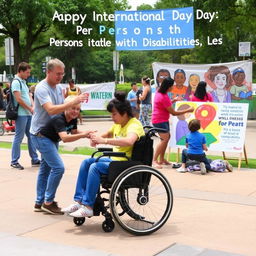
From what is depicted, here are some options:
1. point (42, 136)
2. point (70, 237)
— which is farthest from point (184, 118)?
point (70, 237)

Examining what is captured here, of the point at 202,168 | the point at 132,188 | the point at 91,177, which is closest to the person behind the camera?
the point at 91,177

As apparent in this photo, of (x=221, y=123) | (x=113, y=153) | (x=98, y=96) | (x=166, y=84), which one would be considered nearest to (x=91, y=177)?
(x=113, y=153)

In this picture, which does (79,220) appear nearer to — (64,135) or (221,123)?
(64,135)

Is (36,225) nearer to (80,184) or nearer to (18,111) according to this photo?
(80,184)

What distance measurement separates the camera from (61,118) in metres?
5.45

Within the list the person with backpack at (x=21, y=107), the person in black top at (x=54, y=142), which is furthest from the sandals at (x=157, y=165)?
the person in black top at (x=54, y=142)

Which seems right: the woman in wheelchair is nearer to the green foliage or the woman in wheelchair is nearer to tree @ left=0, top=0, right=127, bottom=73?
the green foliage

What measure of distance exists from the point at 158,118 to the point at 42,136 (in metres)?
3.62

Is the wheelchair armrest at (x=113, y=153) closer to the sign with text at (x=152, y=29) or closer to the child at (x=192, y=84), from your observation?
the child at (x=192, y=84)

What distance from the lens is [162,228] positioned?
17.1ft

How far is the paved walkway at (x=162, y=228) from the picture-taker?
4504mm

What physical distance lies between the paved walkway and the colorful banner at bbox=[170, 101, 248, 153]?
1.48m

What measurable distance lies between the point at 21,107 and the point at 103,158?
4.07m

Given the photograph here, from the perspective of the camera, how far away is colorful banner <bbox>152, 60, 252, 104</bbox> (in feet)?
39.1
